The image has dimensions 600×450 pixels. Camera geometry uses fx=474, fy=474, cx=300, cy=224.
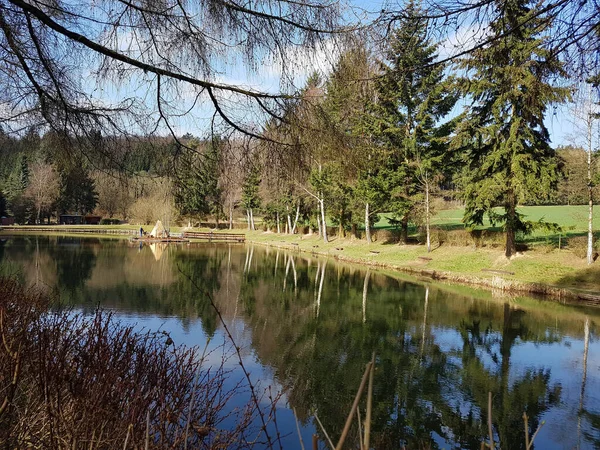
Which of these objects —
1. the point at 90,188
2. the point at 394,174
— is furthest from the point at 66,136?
the point at 394,174

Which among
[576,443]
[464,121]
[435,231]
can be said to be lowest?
[576,443]

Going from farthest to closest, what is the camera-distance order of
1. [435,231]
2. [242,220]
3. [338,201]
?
[242,220], [338,201], [435,231]

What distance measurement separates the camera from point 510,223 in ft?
59.7

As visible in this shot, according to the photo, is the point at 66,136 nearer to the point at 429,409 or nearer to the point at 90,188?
the point at 90,188

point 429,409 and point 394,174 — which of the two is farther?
point 394,174

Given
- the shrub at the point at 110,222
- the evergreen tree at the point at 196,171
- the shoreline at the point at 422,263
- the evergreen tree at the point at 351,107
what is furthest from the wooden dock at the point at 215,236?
the evergreen tree at the point at 351,107

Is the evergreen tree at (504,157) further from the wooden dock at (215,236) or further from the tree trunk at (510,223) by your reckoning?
the wooden dock at (215,236)

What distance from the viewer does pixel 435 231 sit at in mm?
24312

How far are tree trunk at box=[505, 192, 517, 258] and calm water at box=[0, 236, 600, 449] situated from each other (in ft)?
11.4

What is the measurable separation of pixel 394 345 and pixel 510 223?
1059cm

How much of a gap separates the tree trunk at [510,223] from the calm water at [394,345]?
3464 millimetres

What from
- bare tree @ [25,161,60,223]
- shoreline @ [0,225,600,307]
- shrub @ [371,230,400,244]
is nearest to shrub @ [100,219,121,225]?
shoreline @ [0,225,600,307]

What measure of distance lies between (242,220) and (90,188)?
53558 millimetres

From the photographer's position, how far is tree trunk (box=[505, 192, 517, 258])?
18.2 m
